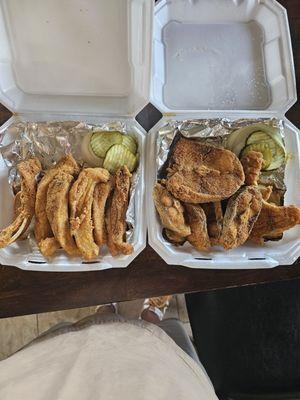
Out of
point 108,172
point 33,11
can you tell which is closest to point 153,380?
point 108,172

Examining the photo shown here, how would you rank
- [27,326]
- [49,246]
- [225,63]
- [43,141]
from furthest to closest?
[27,326] < [225,63] < [43,141] < [49,246]

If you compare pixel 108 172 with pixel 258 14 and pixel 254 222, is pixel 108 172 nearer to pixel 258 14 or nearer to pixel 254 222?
pixel 254 222

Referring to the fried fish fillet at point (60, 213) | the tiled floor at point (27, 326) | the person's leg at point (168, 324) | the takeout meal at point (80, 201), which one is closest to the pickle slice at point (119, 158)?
the takeout meal at point (80, 201)

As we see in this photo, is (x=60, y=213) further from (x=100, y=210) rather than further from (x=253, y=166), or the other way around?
(x=253, y=166)

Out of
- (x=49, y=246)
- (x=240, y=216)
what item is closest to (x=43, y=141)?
(x=49, y=246)

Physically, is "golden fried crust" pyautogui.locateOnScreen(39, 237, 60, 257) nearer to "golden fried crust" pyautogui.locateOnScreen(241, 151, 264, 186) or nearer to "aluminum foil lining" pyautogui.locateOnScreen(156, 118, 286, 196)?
"aluminum foil lining" pyautogui.locateOnScreen(156, 118, 286, 196)
